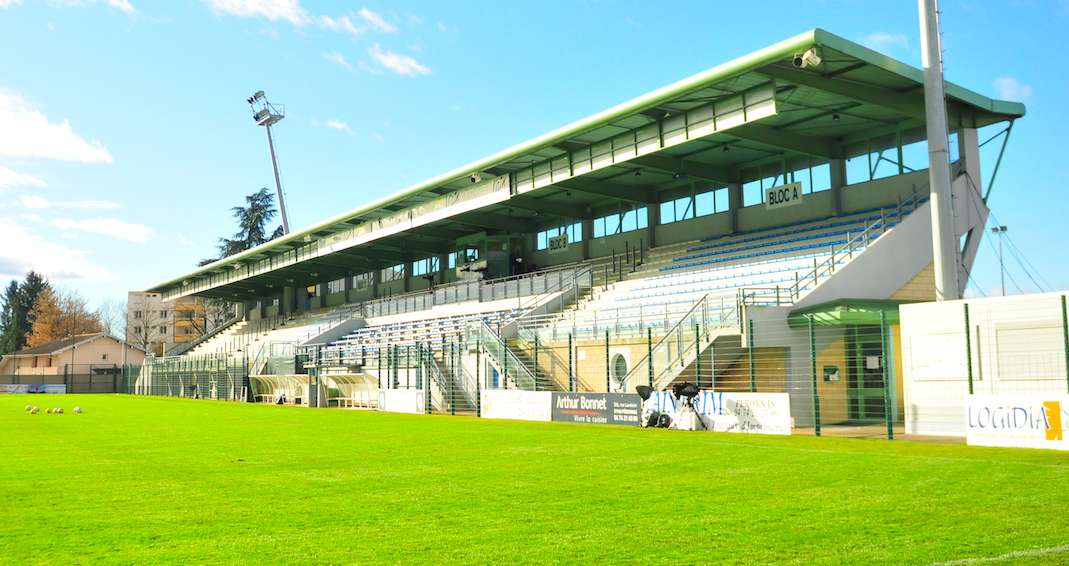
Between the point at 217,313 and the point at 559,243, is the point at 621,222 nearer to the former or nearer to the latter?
the point at 559,243

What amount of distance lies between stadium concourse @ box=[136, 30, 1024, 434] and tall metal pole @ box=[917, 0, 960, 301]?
147 centimetres

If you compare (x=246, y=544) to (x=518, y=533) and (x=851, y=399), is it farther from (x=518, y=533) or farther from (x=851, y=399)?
(x=851, y=399)

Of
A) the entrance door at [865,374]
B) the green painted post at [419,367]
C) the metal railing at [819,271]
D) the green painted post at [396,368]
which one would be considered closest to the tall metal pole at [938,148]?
the entrance door at [865,374]

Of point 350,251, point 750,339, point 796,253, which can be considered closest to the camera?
point 750,339

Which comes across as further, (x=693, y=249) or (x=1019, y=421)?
(x=693, y=249)

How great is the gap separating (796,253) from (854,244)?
6.60ft

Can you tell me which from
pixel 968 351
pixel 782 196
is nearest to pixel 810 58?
pixel 968 351

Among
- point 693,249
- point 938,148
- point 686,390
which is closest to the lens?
point 686,390

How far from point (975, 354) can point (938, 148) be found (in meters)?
6.73

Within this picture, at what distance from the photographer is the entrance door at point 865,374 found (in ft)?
73.9

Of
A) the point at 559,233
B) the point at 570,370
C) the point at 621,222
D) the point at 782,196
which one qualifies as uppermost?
the point at 559,233

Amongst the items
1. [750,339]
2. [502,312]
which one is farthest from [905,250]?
[502,312]

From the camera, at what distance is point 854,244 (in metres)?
27.2

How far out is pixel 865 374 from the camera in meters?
22.7
